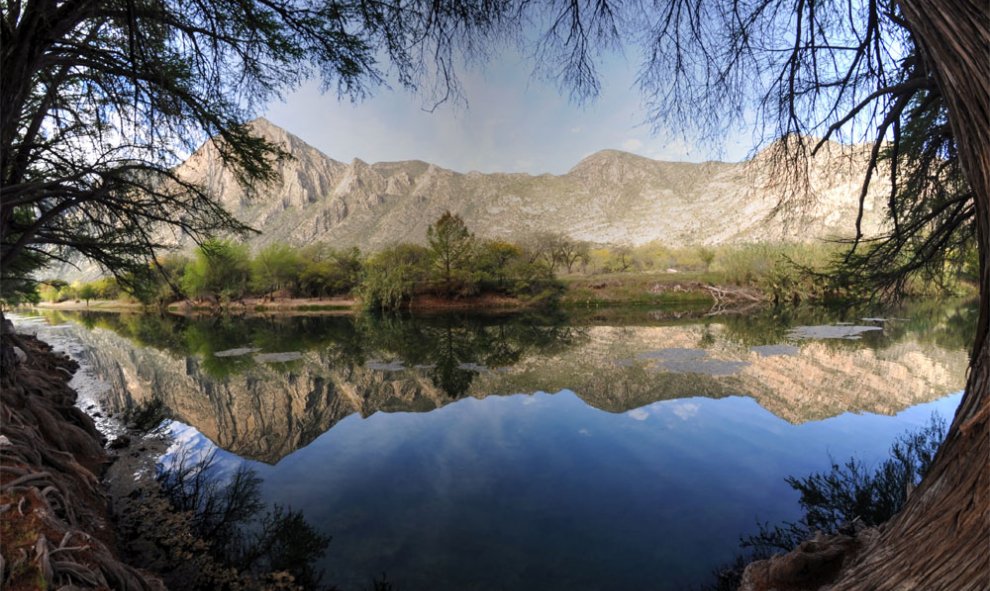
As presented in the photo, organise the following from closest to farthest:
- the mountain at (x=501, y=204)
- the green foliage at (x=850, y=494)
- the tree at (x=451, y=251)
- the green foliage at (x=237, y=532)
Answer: the green foliage at (x=237, y=532) → the green foliage at (x=850, y=494) → the tree at (x=451, y=251) → the mountain at (x=501, y=204)

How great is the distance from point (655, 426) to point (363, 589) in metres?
4.98

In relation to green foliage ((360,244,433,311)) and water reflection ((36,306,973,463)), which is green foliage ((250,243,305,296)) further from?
water reflection ((36,306,973,463))

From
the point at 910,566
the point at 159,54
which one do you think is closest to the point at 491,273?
the point at 159,54

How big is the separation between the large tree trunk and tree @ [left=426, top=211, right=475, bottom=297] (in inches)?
1146

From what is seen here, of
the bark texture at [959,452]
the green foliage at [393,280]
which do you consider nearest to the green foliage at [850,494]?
the bark texture at [959,452]

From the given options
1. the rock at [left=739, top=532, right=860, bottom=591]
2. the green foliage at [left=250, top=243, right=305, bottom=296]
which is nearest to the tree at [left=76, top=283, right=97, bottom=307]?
the green foliage at [left=250, top=243, right=305, bottom=296]

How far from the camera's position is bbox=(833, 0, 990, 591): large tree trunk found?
3.98ft

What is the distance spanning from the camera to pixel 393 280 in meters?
29.0

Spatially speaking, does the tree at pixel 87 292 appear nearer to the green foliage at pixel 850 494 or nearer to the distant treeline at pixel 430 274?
the distant treeline at pixel 430 274

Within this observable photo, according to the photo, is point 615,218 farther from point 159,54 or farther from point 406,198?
point 159,54

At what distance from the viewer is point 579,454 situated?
5.74 meters

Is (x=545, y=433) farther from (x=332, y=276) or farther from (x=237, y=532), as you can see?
(x=332, y=276)

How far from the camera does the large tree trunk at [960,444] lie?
3.98 feet

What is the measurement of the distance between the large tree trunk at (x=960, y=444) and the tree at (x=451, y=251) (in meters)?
29.1
